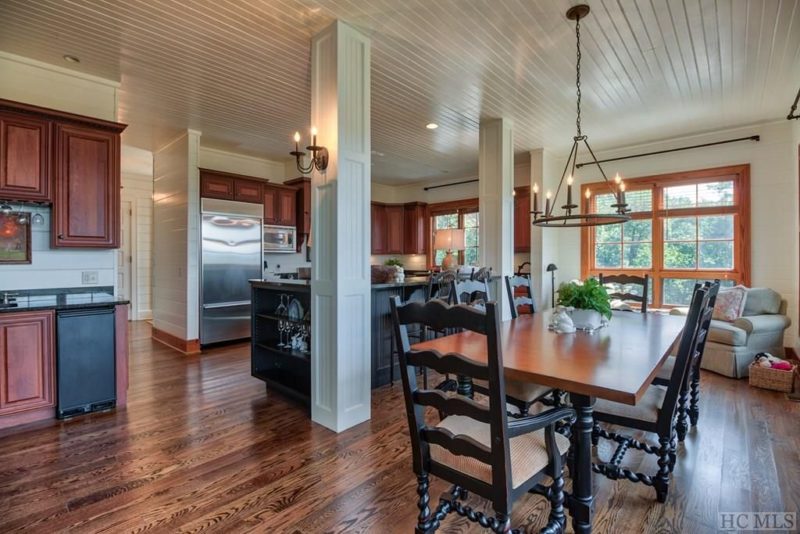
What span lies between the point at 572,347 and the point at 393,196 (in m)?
7.25

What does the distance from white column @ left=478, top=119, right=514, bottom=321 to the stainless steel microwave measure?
3.16 meters

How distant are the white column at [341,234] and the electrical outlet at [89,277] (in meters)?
2.20

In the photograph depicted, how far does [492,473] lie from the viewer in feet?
4.09

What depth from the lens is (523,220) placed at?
20.4 ft

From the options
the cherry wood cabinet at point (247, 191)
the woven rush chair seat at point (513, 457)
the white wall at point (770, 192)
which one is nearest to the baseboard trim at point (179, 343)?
the cherry wood cabinet at point (247, 191)

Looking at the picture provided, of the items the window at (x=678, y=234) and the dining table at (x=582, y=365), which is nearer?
the dining table at (x=582, y=365)

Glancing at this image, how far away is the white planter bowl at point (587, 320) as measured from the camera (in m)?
2.32

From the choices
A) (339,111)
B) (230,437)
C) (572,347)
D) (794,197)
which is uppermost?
(339,111)

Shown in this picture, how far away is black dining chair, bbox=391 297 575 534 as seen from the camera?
1185 millimetres

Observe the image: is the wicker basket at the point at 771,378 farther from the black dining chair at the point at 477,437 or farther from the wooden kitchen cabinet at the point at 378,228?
the wooden kitchen cabinet at the point at 378,228

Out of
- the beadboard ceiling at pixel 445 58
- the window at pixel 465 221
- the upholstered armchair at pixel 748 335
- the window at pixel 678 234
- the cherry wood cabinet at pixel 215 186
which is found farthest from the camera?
the window at pixel 465 221

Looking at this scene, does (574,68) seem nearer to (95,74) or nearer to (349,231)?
(349,231)

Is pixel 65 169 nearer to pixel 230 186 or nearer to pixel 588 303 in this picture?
pixel 230 186

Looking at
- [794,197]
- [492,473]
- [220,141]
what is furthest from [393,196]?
[492,473]
